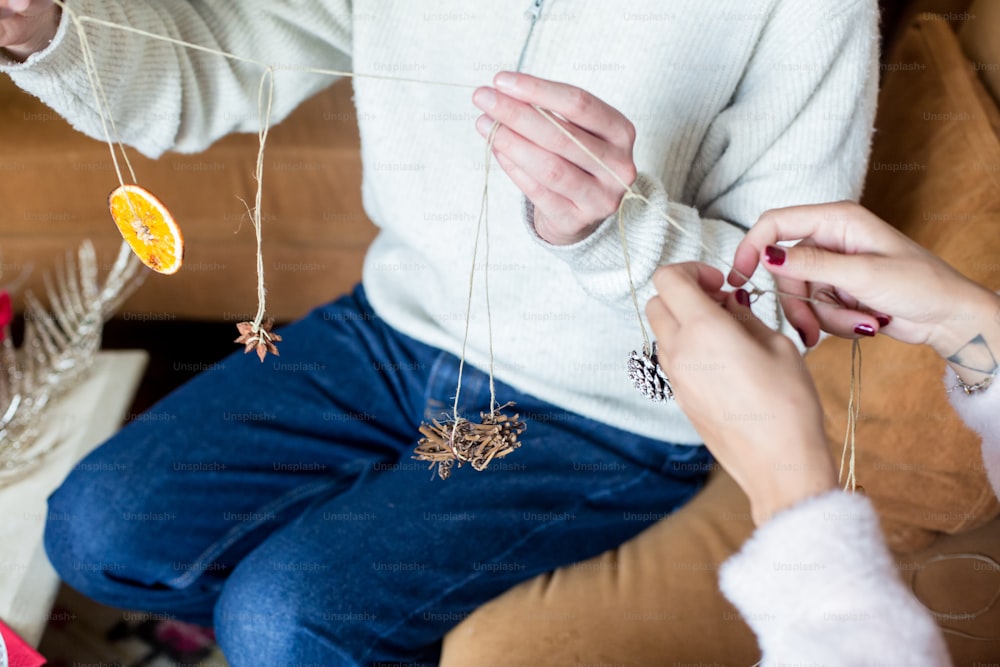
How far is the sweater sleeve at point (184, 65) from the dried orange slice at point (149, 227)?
0.14m

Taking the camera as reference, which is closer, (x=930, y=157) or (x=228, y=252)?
(x=930, y=157)

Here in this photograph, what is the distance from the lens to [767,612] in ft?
1.84

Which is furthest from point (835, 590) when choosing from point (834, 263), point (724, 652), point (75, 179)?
point (75, 179)

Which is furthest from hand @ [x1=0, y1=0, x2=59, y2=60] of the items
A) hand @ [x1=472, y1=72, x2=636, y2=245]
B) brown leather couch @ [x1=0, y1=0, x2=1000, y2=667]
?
brown leather couch @ [x1=0, y1=0, x2=1000, y2=667]

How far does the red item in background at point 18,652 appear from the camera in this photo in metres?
0.89

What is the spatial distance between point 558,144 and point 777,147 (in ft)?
1.01

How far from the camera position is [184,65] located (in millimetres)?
919

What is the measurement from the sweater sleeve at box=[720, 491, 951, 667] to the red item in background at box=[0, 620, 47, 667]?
0.79m

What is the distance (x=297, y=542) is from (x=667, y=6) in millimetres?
699

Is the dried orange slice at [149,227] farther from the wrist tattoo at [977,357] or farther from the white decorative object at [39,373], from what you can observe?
the wrist tattoo at [977,357]

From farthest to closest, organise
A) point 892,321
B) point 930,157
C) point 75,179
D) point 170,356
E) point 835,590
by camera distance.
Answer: point 170,356, point 75,179, point 930,157, point 892,321, point 835,590

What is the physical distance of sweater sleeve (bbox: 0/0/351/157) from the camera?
80 centimetres

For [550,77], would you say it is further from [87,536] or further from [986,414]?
[87,536]

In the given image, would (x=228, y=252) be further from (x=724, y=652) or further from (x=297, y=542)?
(x=724, y=652)
